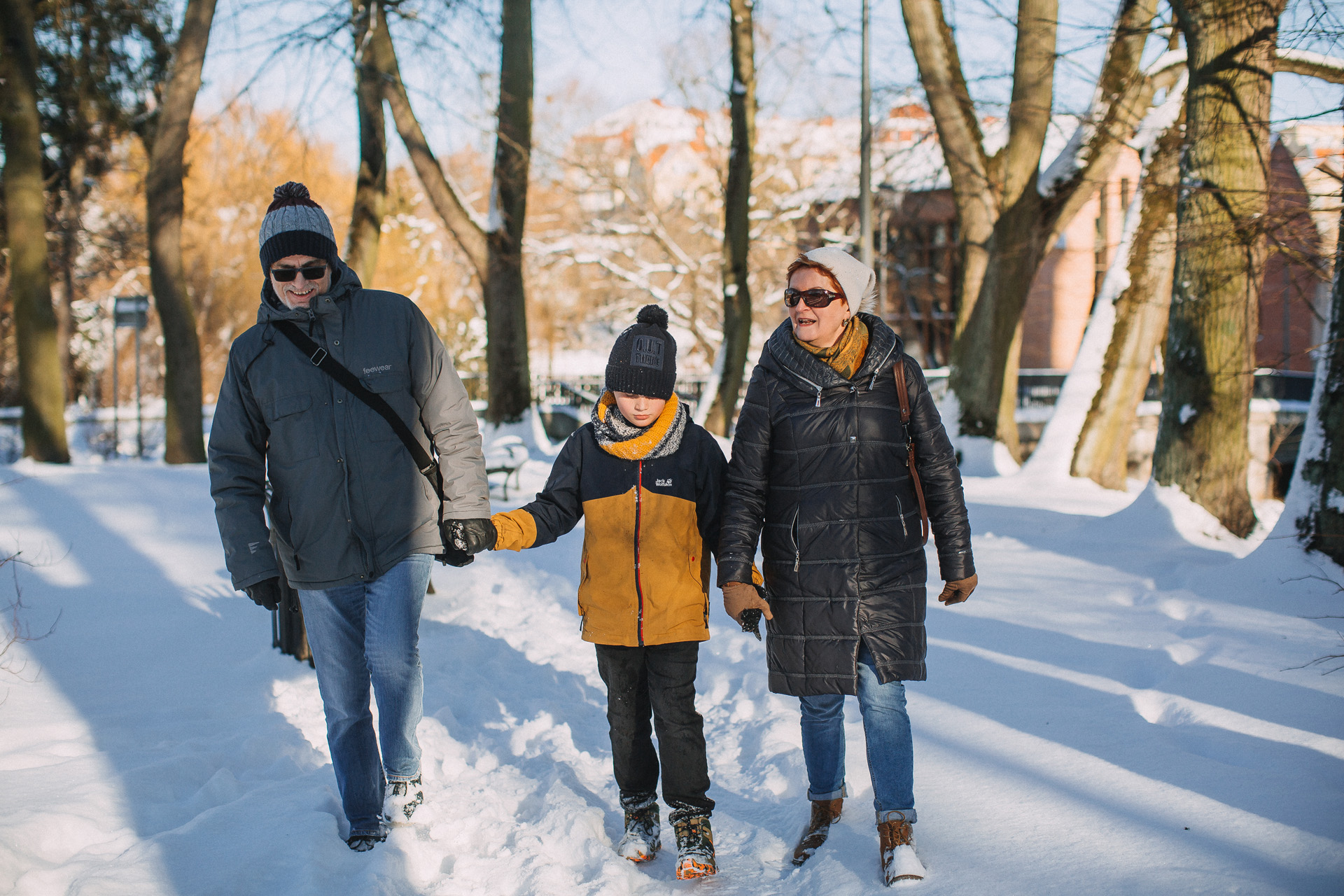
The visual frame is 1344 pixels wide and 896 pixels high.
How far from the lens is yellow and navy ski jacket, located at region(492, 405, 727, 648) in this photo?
302cm

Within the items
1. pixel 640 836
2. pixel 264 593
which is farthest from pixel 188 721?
pixel 640 836

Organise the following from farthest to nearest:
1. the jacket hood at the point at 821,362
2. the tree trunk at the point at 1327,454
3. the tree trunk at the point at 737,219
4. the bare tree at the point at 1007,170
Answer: the tree trunk at the point at 737,219 < the bare tree at the point at 1007,170 < the tree trunk at the point at 1327,454 < the jacket hood at the point at 821,362

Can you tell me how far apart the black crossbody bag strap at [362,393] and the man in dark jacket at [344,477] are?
0.05 feet

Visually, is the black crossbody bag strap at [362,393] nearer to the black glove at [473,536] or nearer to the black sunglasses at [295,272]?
the black glove at [473,536]

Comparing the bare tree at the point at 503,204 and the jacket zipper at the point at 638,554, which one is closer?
the jacket zipper at the point at 638,554

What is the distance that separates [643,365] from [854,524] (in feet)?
2.71

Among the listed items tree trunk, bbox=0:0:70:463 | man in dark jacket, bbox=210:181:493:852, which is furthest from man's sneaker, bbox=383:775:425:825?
tree trunk, bbox=0:0:70:463

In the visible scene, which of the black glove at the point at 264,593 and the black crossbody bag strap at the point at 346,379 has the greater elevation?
the black crossbody bag strap at the point at 346,379

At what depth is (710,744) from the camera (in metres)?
4.33

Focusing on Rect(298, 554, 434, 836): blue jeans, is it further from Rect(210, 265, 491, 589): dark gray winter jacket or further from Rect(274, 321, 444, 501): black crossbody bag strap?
Rect(274, 321, 444, 501): black crossbody bag strap

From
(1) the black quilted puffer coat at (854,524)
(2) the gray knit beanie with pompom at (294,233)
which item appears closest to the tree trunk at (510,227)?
(2) the gray knit beanie with pompom at (294,233)

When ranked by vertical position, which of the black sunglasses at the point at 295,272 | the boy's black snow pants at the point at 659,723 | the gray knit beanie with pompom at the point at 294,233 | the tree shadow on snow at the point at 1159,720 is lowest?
the tree shadow on snow at the point at 1159,720

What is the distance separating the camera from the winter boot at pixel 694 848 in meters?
3.00

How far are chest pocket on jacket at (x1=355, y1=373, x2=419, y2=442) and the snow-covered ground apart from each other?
1308 millimetres
